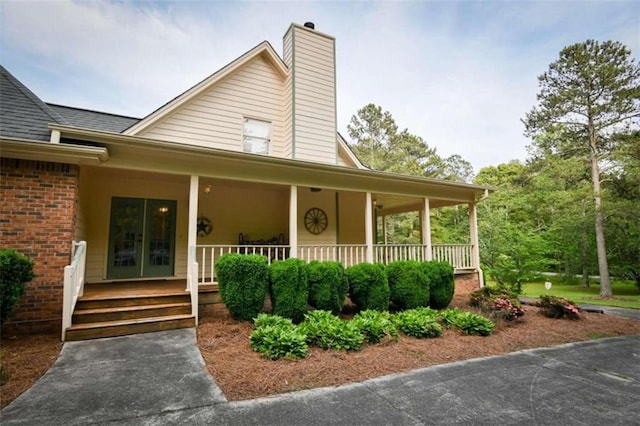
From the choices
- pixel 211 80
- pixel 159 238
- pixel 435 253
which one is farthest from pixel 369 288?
pixel 211 80

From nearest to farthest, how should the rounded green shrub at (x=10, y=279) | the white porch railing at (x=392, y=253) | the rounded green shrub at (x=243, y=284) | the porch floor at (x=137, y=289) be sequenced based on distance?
the rounded green shrub at (x=10, y=279) < the rounded green shrub at (x=243, y=284) < the porch floor at (x=137, y=289) < the white porch railing at (x=392, y=253)

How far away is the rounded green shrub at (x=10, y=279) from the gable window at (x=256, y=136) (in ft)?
19.2

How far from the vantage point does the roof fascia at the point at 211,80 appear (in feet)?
26.5

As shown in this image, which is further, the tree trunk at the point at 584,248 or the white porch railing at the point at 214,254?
the tree trunk at the point at 584,248

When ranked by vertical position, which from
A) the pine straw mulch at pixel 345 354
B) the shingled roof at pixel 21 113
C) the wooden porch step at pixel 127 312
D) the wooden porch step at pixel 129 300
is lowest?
the pine straw mulch at pixel 345 354

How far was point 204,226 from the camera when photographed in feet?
28.3

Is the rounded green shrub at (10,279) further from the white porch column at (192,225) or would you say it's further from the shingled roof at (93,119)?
the shingled roof at (93,119)

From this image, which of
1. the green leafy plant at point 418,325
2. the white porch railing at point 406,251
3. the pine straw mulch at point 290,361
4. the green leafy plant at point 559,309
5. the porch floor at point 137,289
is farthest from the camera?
the white porch railing at point 406,251

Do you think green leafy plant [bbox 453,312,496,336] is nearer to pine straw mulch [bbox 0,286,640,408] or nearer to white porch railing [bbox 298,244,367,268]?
pine straw mulch [bbox 0,286,640,408]

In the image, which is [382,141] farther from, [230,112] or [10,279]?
[10,279]

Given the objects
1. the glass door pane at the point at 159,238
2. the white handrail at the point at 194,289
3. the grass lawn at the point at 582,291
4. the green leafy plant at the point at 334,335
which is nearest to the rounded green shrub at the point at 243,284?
the white handrail at the point at 194,289

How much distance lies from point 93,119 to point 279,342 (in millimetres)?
8193

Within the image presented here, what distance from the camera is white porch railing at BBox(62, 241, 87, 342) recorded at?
4.54m

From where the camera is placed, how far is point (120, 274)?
7.56 metres
